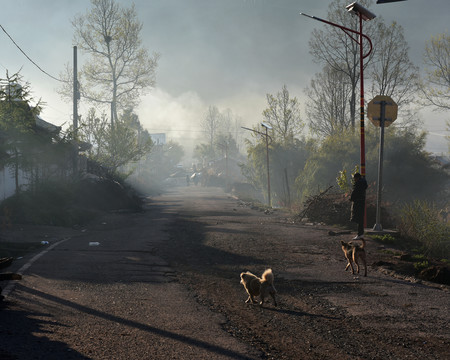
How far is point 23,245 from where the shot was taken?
Answer: 1323cm

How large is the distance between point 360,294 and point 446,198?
21.9 m

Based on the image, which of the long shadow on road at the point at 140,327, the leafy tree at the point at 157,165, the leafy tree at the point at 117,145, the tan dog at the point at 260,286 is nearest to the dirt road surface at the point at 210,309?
the long shadow on road at the point at 140,327

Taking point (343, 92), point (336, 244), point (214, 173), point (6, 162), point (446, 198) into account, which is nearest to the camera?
point (336, 244)

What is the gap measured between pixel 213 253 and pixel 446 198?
19.7m

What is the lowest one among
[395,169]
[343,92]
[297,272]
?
[297,272]

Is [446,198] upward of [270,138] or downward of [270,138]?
downward

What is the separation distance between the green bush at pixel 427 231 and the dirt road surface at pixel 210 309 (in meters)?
1.53

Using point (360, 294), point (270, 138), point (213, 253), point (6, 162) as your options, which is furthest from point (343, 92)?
point (360, 294)

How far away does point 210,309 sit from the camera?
6457mm

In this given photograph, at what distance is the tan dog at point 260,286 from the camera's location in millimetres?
6461

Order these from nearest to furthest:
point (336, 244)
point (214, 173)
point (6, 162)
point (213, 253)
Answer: point (213, 253)
point (336, 244)
point (6, 162)
point (214, 173)

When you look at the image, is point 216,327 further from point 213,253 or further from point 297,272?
point 213,253

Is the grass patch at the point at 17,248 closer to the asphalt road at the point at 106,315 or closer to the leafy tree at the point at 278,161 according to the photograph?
the asphalt road at the point at 106,315

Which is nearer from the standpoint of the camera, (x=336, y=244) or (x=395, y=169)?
(x=336, y=244)
